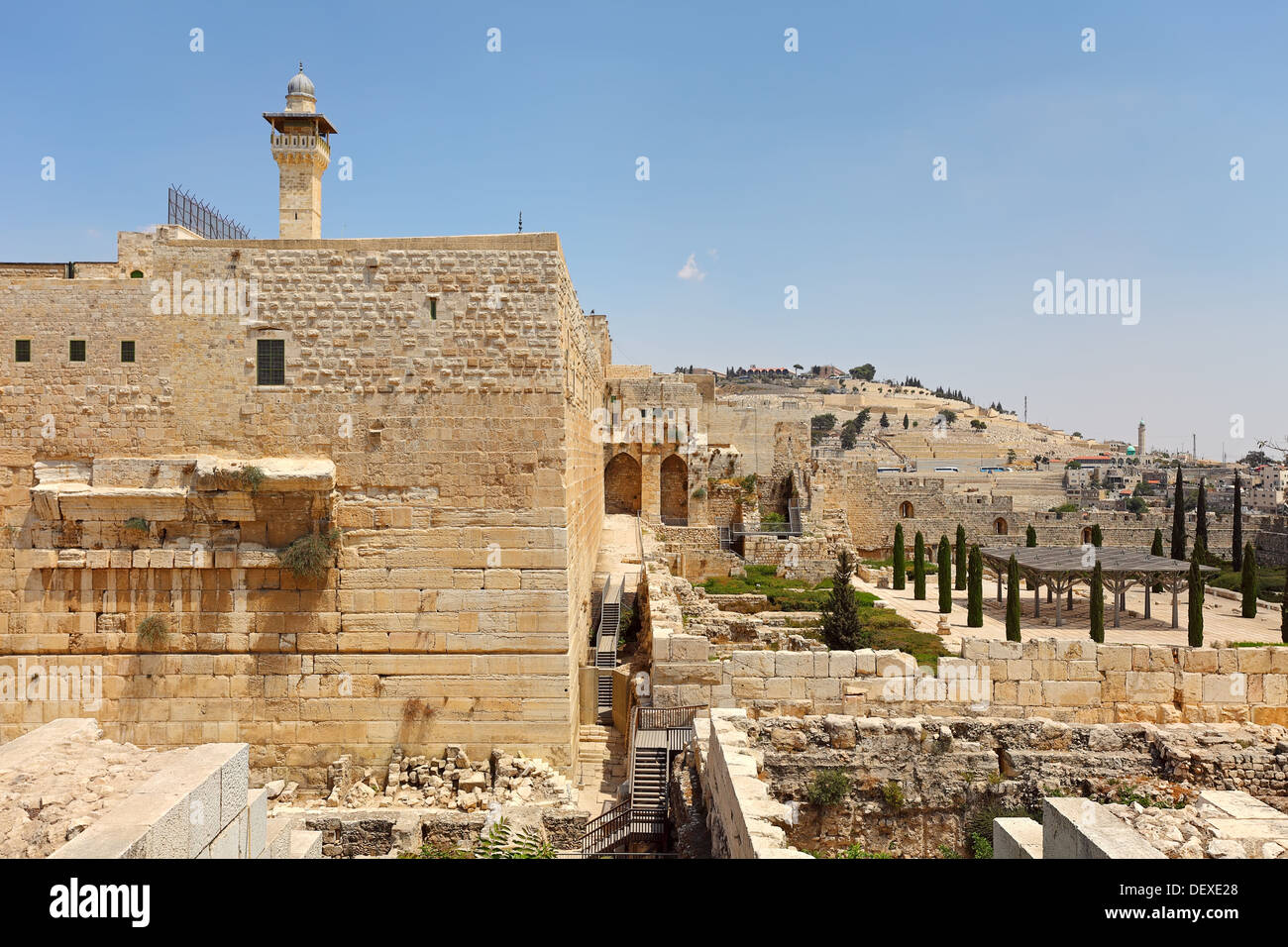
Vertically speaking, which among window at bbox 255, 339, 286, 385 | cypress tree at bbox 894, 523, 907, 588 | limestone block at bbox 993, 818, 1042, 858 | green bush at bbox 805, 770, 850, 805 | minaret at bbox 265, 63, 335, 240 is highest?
minaret at bbox 265, 63, 335, 240

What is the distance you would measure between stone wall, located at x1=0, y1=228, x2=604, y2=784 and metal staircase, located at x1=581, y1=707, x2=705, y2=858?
2.88 ft

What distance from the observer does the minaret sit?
18.6 metres

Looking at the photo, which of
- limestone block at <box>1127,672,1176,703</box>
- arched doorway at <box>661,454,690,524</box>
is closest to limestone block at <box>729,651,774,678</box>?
limestone block at <box>1127,672,1176,703</box>

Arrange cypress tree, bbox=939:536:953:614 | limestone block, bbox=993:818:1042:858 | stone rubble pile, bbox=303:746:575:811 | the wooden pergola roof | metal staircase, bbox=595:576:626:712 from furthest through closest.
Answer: cypress tree, bbox=939:536:953:614 → the wooden pergola roof → metal staircase, bbox=595:576:626:712 → stone rubble pile, bbox=303:746:575:811 → limestone block, bbox=993:818:1042:858

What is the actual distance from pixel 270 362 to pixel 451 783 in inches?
186

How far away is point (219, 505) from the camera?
8.33 meters

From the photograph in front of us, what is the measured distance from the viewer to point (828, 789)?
6.05 m

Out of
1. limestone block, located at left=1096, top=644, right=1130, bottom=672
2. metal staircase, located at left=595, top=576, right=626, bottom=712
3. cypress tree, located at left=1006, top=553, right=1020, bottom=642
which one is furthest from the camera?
cypress tree, located at left=1006, top=553, right=1020, bottom=642

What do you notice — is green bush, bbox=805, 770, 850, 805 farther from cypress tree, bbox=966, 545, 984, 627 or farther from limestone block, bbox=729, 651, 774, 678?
cypress tree, bbox=966, 545, 984, 627

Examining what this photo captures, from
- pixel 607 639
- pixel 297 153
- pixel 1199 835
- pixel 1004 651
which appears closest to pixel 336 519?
pixel 607 639

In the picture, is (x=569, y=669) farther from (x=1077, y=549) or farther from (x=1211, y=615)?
(x=1211, y=615)

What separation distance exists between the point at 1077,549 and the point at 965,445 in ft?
224

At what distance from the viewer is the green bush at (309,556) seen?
26.9ft

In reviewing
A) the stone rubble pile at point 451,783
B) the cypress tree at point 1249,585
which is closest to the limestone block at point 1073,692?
the stone rubble pile at point 451,783
